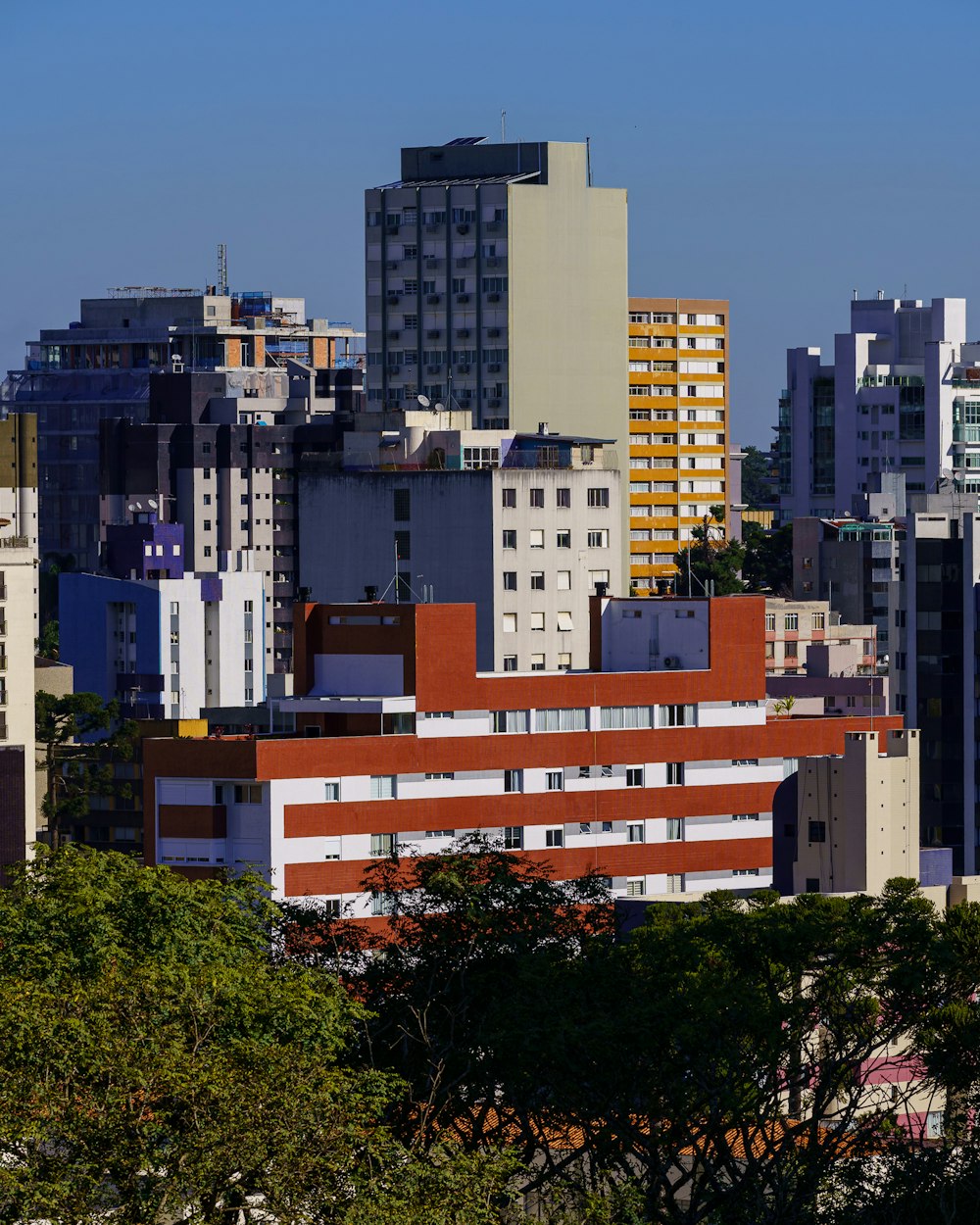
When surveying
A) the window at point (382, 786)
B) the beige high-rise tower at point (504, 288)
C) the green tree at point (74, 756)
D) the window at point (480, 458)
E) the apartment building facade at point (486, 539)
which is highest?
the beige high-rise tower at point (504, 288)

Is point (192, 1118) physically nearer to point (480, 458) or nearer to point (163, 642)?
point (480, 458)

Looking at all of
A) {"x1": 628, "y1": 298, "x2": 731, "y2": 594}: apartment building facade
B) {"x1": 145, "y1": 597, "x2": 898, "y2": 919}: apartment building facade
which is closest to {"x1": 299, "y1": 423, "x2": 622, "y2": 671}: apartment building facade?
{"x1": 145, "y1": 597, "x2": 898, "y2": 919}: apartment building facade

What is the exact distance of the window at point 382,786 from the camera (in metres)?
94.0

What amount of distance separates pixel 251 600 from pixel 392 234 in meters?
22.6

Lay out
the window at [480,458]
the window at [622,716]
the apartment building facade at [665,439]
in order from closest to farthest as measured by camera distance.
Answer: the window at [622,716], the window at [480,458], the apartment building facade at [665,439]

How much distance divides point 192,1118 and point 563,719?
5319cm

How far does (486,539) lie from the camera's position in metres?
145

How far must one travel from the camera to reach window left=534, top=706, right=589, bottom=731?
9838cm

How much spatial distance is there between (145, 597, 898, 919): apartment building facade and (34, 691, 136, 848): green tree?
4130 centimetres

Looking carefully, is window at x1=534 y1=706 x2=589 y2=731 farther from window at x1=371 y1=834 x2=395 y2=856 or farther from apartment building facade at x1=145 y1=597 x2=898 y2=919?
window at x1=371 y1=834 x2=395 y2=856

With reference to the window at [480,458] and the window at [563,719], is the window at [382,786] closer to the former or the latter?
the window at [563,719]

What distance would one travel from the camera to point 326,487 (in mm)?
148250

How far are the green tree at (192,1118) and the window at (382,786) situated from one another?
38.1 m

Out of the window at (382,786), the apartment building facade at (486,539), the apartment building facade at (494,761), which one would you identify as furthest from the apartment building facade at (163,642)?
the window at (382,786)
